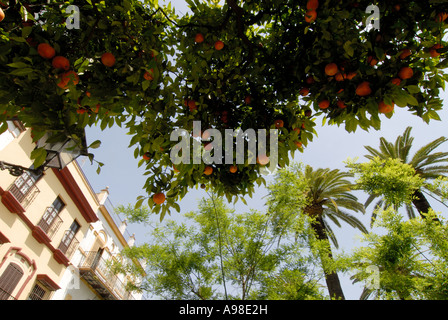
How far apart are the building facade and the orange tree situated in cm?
630

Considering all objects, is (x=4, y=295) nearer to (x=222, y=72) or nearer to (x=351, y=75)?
(x=222, y=72)

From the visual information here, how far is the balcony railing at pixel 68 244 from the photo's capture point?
11.0 m

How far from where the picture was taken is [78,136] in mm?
1689

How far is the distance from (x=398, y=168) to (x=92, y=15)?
816 cm

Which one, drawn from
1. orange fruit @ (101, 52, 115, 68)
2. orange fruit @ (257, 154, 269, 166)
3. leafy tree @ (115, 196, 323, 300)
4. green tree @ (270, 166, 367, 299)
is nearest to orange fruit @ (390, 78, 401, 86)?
orange fruit @ (257, 154, 269, 166)

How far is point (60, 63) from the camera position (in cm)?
144

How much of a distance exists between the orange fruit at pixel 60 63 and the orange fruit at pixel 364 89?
1.81 m

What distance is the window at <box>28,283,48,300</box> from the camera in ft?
30.6

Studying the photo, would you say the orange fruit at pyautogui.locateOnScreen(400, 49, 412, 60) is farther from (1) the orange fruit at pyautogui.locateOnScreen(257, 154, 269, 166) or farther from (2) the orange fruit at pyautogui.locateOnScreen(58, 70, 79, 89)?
(2) the orange fruit at pyautogui.locateOnScreen(58, 70, 79, 89)

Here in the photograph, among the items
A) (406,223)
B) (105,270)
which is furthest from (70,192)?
(406,223)

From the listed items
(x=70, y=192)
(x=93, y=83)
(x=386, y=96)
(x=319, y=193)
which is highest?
(x=319, y=193)

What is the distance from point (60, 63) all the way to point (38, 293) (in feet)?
38.7

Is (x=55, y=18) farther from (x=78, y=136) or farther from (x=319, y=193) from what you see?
(x=319, y=193)

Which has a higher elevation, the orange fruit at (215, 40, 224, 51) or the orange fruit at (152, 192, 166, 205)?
the orange fruit at (215, 40, 224, 51)
